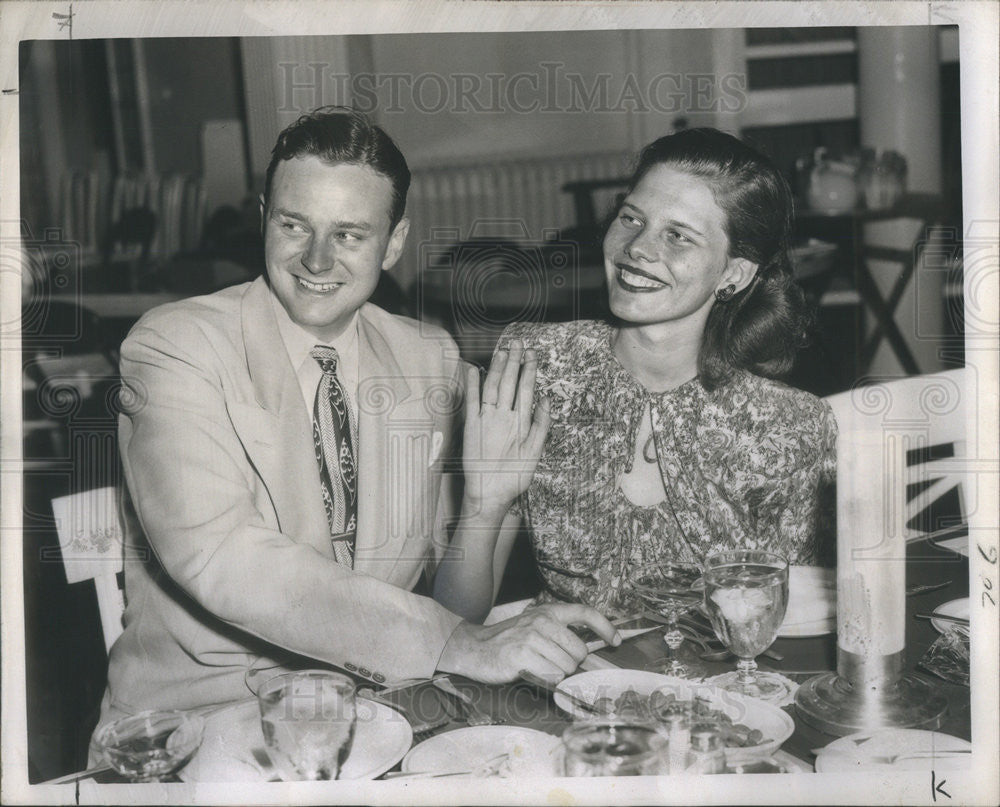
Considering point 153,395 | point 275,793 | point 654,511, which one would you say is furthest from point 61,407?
point 654,511

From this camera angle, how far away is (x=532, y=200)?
49.0 inches

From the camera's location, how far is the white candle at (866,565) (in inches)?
41.8

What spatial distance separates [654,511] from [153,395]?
2.24 feet

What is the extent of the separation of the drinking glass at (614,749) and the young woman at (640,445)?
177mm

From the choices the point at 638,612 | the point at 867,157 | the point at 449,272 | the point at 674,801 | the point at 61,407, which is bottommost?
the point at 674,801

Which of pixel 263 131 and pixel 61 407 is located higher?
pixel 263 131

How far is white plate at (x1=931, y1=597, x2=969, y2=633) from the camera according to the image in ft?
3.93

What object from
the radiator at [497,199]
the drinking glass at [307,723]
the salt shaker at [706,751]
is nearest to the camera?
the drinking glass at [307,723]

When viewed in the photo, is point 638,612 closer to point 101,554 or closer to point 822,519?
point 822,519

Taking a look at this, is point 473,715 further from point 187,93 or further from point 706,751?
point 187,93

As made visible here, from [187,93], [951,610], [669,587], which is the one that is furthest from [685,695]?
[187,93]

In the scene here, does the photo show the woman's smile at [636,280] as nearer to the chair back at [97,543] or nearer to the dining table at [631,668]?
the dining table at [631,668]

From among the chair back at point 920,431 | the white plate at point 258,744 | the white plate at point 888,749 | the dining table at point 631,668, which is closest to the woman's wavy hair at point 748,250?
the chair back at point 920,431

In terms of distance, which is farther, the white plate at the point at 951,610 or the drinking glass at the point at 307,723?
the white plate at the point at 951,610
